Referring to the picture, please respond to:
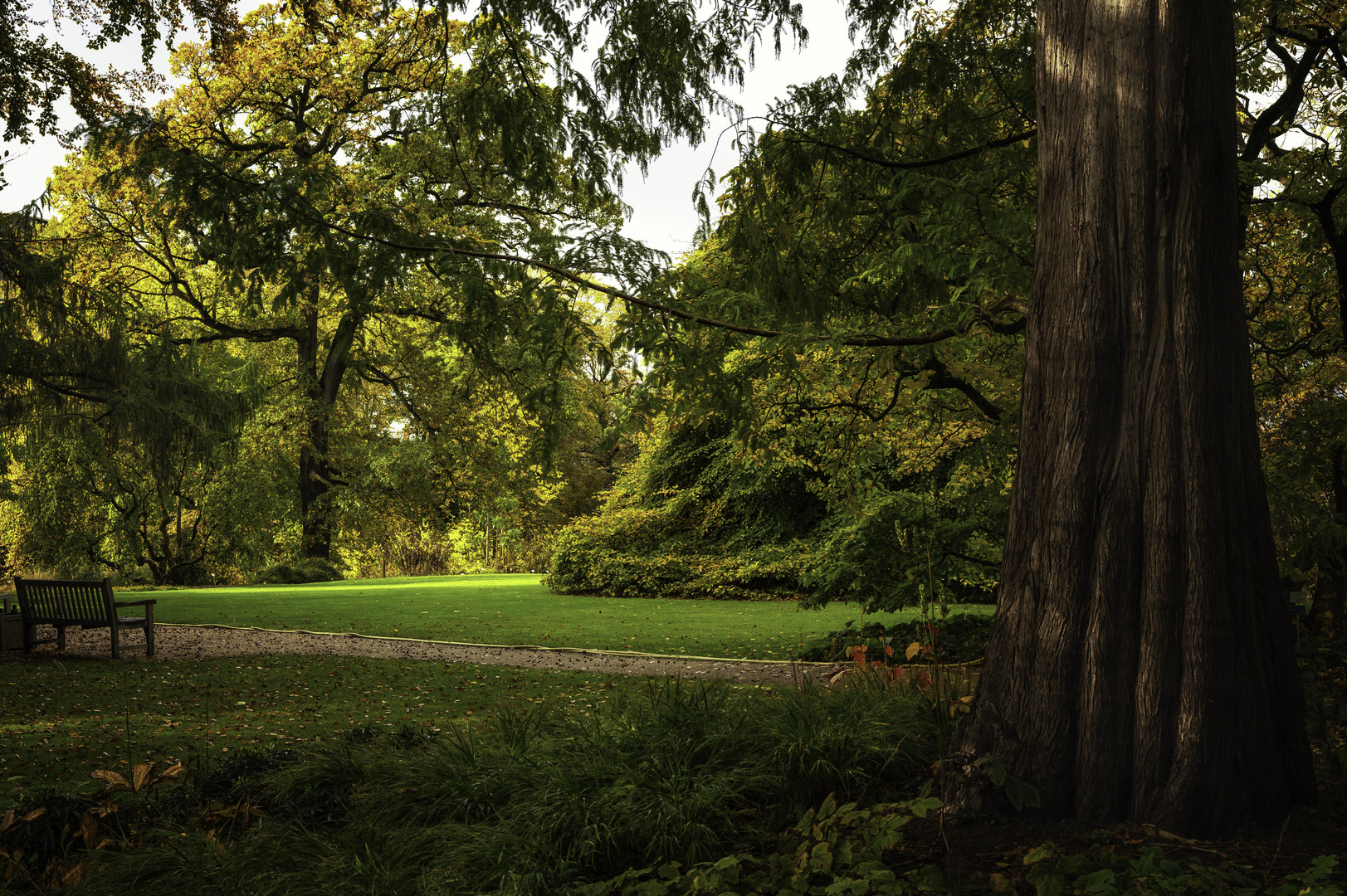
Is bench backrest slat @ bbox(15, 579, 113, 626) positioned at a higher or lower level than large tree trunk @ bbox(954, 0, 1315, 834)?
lower

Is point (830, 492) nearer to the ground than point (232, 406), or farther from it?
nearer to the ground

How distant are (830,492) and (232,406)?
846cm

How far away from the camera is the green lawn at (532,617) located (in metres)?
11.9

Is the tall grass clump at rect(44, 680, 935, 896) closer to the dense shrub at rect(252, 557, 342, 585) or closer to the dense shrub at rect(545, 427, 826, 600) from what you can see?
the dense shrub at rect(545, 427, 826, 600)

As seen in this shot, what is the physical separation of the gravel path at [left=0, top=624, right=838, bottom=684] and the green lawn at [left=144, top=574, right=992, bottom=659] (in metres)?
0.56

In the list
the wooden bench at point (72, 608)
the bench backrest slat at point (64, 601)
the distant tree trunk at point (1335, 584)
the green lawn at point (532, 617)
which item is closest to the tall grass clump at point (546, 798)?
the distant tree trunk at point (1335, 584)

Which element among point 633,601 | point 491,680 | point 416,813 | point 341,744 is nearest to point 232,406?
point 491,680

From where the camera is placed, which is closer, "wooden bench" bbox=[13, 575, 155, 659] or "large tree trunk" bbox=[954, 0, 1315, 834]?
"large tree trunk" bbox=[954, 0, 1315, 834]

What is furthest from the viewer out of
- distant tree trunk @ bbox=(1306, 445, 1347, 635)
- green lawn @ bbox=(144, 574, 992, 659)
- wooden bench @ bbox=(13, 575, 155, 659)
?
green lawn @ bbox=(144, 574, 992, 659)

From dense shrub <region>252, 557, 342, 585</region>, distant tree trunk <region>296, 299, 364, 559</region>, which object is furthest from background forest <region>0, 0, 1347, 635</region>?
distant tree trunk <region>296, 299, 364, 559</region>

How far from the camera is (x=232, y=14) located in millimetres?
9852

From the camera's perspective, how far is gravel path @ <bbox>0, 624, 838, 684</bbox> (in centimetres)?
914

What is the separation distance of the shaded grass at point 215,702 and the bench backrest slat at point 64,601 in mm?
547

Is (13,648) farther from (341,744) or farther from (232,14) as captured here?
(341,744)
